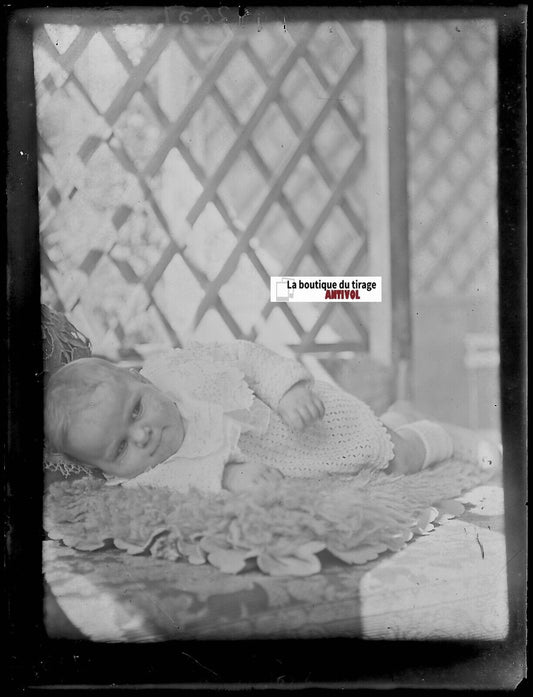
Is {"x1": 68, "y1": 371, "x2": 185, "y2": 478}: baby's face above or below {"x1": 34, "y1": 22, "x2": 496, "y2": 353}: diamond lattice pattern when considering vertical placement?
below

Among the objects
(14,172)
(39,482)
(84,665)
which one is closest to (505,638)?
(84,665)

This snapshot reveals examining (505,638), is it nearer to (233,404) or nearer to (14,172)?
(233,404)

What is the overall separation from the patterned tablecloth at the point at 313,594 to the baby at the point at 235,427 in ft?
0.42

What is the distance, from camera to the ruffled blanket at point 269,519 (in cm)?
96

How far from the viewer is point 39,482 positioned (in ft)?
3.28

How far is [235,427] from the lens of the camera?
0.99m

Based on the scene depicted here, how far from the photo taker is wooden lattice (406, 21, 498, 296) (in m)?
0.99

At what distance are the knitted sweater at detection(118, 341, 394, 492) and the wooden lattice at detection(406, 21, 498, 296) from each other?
9.6 inches

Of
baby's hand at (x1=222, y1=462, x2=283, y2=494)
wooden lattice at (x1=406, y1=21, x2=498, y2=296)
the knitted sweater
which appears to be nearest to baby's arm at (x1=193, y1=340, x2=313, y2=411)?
the knitted sweater

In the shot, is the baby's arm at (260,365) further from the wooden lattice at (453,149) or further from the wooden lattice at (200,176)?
the wooden lattice at (453,149)

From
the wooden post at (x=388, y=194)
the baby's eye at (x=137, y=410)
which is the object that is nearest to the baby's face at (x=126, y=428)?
the baby's eye at (x=137, y=410)

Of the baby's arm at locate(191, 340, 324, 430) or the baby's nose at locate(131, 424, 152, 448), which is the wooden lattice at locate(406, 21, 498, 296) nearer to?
the baby's arm at locate(191, 340, 324, 430)

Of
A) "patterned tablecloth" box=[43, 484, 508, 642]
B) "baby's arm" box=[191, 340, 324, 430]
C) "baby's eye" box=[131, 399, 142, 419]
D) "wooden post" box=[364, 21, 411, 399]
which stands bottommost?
"patterned tablecloth" box=[43, 484, 508, 642]

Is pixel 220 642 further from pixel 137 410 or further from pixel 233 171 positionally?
pixel 233 171
